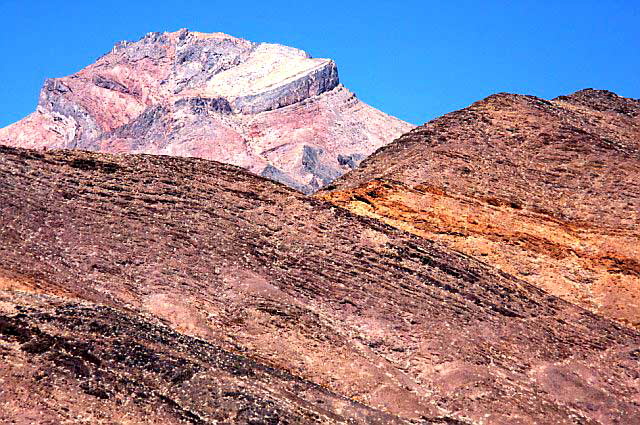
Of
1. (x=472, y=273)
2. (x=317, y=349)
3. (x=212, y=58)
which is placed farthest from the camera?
(x=212, y=58)

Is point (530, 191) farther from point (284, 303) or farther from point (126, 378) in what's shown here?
point (126, 378)

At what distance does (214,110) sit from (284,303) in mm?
127161

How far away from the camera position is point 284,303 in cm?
2450

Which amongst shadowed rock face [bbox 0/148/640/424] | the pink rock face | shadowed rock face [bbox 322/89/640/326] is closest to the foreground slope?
shadowed rock face [bbox 0/148/640/424]

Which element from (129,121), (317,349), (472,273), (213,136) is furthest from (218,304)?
(129,121)

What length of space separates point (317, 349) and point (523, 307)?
6.39 m

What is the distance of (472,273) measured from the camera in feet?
89.8

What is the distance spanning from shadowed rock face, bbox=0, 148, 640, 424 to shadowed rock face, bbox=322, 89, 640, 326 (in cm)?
317

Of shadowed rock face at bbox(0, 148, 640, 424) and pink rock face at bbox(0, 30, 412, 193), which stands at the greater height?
pink rock face at bbox(0, 30, 412, 193)

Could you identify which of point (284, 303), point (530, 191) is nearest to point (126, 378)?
point (284, 303)

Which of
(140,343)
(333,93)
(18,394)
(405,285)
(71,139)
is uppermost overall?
(333,93)

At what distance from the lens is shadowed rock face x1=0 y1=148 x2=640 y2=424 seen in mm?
20312

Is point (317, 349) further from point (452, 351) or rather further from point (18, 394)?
point (18, 394)

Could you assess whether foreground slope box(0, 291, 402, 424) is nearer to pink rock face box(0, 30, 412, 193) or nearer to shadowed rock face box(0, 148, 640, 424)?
shadowed rock face box(0, 148, 640, 424)
